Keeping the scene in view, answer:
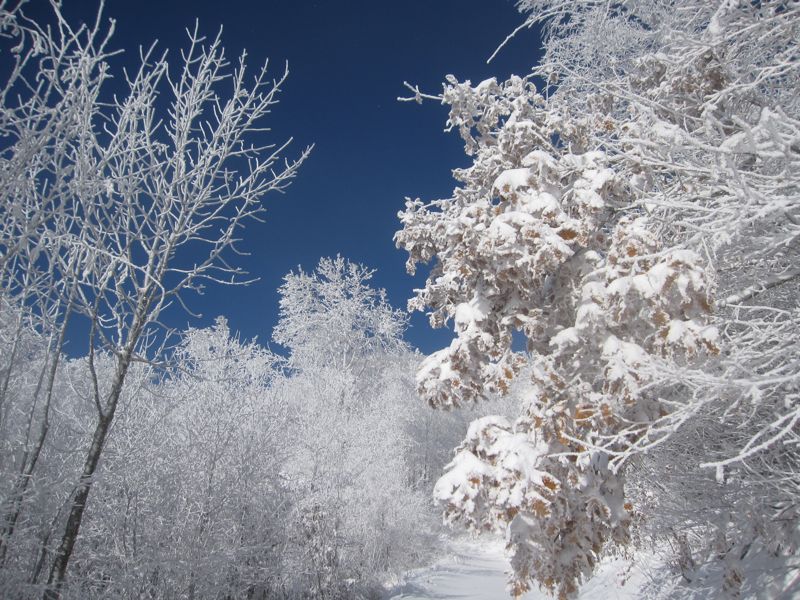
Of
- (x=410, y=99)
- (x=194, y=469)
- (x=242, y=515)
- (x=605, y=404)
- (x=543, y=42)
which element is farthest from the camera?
(x=242, y=515)

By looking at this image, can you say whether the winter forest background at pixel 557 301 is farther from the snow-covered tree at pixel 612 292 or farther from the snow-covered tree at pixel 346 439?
the snow-covered tree at pixel 346 439

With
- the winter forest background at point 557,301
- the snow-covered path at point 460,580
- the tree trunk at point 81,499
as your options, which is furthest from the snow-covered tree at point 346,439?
the tree trunk at point 81,499

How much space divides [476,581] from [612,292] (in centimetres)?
1465

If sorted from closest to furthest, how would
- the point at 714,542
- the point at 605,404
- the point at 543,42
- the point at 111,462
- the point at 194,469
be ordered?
the point at 605,404, the point at 714,542, the point at 543,42, the point at 111,462, the point at 194,469

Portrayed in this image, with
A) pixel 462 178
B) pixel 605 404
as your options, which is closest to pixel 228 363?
pixel 462 178

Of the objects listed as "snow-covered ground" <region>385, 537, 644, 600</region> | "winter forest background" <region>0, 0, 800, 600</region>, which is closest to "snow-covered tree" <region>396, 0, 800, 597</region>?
"winter forest background" <region>0, 0, 800, 600</region>

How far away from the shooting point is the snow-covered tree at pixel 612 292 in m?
3.42

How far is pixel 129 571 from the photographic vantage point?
7371 millimetres

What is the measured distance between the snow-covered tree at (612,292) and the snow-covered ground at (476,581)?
207 inches

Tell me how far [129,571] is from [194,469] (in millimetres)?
1844

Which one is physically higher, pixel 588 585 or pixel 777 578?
pixel 777 578

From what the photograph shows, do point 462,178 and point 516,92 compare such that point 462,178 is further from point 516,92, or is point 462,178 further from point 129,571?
point 129,571

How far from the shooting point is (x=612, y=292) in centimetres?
377

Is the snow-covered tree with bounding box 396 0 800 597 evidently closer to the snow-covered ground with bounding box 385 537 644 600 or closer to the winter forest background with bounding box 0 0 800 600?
the winter forest background with bounding box 0 0 800 600
